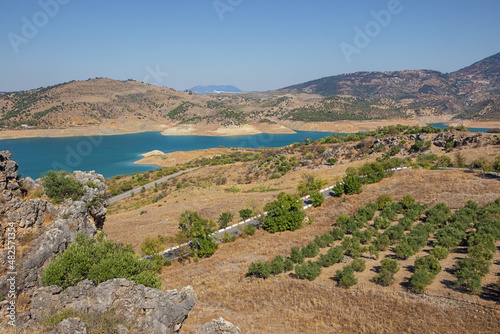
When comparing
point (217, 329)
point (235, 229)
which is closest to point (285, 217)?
point (235, 229)

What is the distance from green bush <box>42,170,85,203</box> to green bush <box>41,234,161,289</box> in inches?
231

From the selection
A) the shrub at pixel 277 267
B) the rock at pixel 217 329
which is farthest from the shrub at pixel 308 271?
the rock at pixel 217 329

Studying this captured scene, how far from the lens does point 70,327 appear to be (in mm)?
8234

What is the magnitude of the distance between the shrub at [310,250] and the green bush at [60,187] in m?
15.2

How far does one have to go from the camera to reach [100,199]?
2041 cm

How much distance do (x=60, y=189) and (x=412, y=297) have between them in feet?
66.1

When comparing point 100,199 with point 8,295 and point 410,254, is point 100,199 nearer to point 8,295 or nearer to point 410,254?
point 8,295

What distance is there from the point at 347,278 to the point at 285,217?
36.8 feet

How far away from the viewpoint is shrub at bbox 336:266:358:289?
15.0 m

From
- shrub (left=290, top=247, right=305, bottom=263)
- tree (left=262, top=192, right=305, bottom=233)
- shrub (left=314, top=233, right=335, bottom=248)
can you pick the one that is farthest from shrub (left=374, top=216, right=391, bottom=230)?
shrub (left=290, top=247, right=305, bottom=263)

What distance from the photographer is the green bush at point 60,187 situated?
16891mm

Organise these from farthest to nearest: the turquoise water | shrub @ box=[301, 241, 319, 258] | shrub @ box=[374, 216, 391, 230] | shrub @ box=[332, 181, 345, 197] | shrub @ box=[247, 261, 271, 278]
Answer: the turquoise water
shrub @ box=[332, 181, 345, 197]
shrub @ box=[374, 216, 391, 230]
shrub @ box=[301, 241, 319, 258]
shrub @ box=[247, 261, 271, 278]

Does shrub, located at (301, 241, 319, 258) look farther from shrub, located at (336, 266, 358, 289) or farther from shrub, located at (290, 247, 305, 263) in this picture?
shrub, located at (336, 266, 358, 289)

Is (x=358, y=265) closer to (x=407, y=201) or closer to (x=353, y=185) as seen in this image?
(x=407, y=201)
